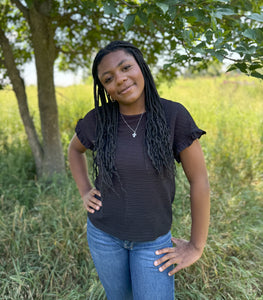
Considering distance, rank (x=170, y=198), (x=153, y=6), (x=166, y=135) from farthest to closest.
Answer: (x=153, y=6) < (x=170, y=198) < (x=166, y=135)

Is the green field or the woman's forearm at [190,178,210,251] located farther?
the green field

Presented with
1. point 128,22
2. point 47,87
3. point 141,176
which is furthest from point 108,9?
point 47,87

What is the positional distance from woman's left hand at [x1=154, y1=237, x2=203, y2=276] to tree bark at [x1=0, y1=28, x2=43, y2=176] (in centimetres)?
279

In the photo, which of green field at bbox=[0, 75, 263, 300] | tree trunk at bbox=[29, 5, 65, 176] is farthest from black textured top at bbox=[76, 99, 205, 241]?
tree trunk at bbox=[29, 5, 65, 176]

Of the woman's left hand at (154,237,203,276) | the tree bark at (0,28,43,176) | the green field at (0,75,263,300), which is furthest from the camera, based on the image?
the tree bark at (0,28,43,176)

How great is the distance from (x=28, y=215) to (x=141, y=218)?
2.03m

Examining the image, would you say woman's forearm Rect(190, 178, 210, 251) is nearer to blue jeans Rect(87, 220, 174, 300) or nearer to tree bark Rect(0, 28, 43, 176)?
blue jeans Rect(87, 220, 174, 300)

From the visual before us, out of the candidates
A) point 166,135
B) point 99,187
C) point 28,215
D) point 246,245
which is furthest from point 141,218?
point 28,215

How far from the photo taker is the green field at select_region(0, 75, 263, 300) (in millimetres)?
2193

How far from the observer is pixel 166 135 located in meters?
1.24

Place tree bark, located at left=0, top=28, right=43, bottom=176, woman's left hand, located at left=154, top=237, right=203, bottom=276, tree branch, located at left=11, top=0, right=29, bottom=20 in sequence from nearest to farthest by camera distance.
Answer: woman's left hand, located at left=154, top=237, right=203, bottom=276, tree branch, located at left=11, top=0, right=29, bottom=20, tree bark, located at left=0, top=28, right=43, bottom=176

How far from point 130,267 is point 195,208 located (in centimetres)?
43

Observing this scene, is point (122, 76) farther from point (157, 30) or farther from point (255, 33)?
point (157, 30)

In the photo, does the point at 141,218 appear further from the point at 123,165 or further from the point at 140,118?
the point at 140,118
